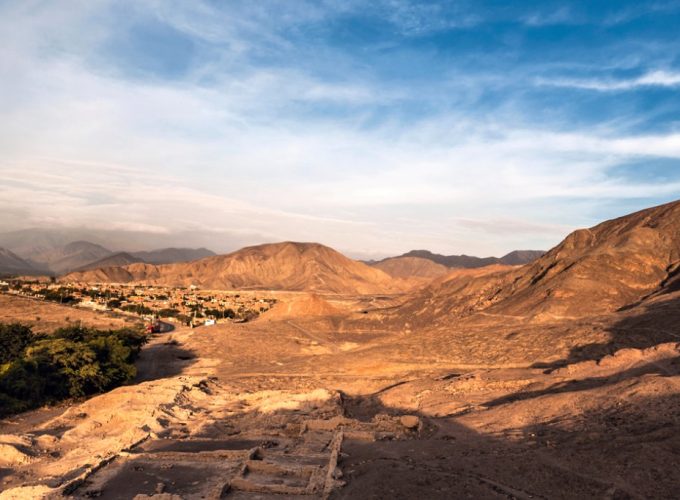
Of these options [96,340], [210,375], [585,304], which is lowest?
[210,375]

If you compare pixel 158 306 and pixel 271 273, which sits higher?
pixel 271 273

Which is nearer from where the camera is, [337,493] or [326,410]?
[337,493]

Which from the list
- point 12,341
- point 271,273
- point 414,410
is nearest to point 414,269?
point 271,273

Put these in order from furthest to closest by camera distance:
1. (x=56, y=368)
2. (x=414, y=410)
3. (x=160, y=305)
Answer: (x=160, y=305) < (x=56, y=368) < (x=414, y=410)

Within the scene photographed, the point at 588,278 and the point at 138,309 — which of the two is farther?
the point at 138,309

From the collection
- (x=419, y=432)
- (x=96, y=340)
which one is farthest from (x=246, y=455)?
(x=96, y=340)

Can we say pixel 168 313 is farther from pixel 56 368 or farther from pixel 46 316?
pixel 56 368

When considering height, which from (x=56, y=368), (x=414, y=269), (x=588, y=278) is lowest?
(x=56, y=368)

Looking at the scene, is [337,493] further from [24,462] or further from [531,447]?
[24,462]
